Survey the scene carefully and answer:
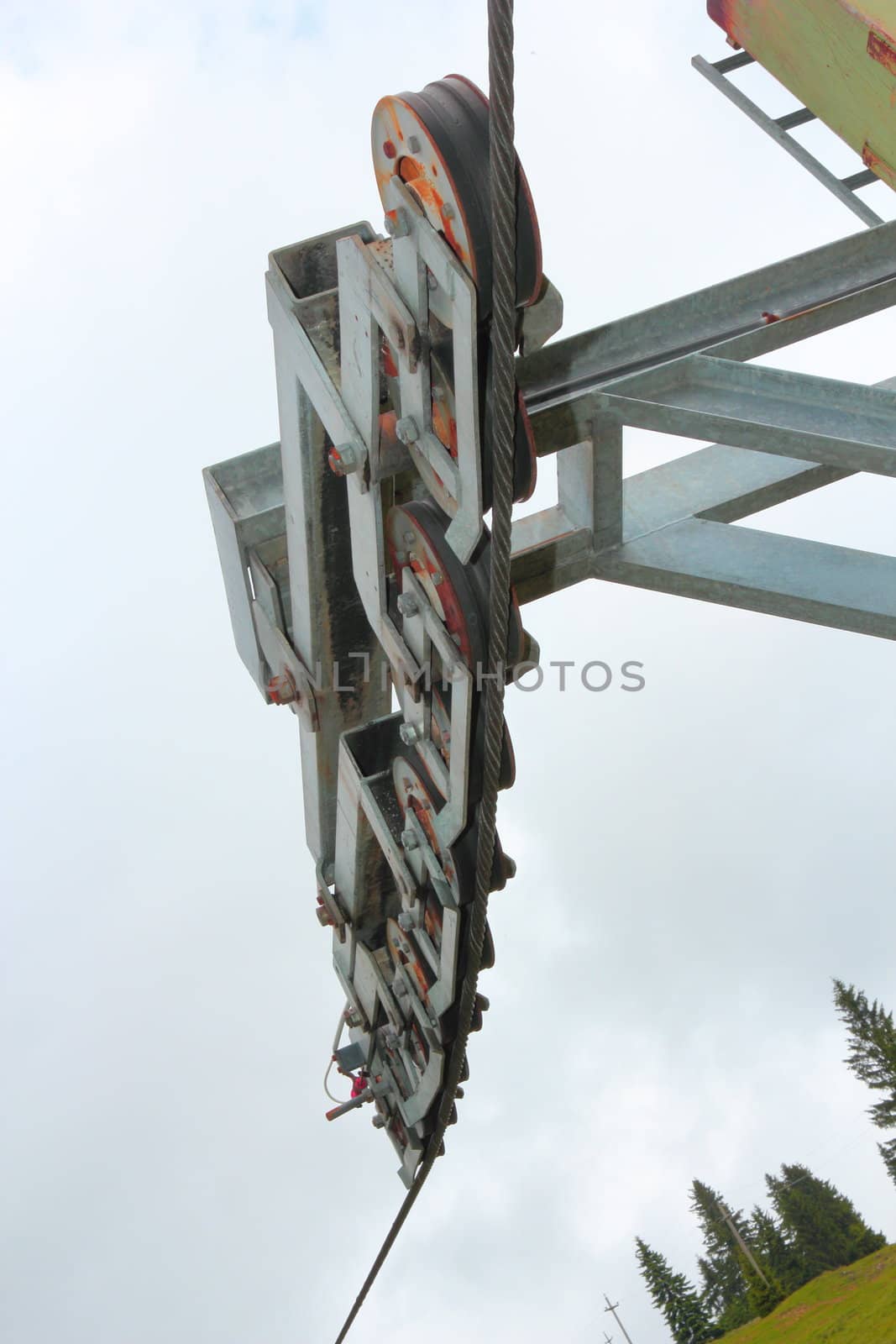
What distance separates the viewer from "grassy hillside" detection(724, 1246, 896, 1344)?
2643cm

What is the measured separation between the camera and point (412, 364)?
3.22 m

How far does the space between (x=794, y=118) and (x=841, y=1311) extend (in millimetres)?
28395

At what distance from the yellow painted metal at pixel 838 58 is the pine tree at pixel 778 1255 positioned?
102 ft

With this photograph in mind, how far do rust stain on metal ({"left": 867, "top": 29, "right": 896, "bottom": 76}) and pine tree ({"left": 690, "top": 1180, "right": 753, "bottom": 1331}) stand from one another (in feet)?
105

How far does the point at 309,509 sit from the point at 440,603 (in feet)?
2.24

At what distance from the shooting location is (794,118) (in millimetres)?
5062

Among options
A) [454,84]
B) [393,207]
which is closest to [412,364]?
[393,207]

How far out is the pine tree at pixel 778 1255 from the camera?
102 feet

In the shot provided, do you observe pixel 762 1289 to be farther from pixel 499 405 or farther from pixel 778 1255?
pixel 499 405

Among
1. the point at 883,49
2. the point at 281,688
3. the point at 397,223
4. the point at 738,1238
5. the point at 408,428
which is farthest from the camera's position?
the point at 738,1238

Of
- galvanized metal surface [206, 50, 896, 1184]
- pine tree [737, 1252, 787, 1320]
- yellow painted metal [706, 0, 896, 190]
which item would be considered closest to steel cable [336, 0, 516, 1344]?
galvanized metal surface [206, 50, 896, 1184]

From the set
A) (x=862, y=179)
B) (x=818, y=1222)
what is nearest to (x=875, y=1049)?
(x=818, y=1222)

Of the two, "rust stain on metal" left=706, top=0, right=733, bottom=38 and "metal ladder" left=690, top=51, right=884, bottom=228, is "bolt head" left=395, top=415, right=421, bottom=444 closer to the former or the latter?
"metal ladder" left=690, top=51, right=884, bottom=228

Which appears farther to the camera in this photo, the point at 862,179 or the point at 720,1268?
the point at 720,1268
